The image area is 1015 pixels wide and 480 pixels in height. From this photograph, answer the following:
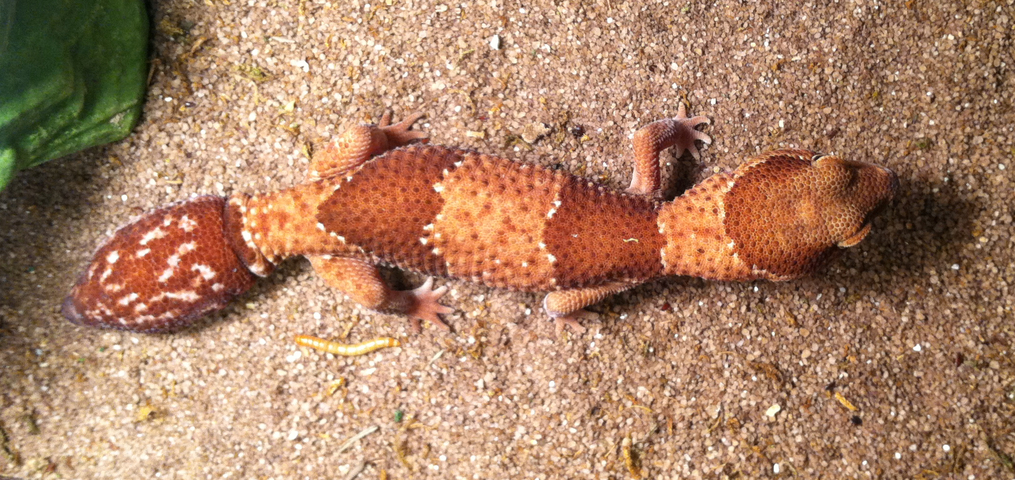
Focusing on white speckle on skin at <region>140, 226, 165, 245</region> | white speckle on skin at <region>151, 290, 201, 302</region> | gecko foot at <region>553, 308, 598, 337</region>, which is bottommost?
gecko foot at <region>553, 308, 598, 337</region>

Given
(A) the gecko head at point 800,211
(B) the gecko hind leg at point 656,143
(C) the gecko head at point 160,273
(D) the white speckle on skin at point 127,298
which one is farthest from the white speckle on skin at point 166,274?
(A) the gecko head at point 800,211

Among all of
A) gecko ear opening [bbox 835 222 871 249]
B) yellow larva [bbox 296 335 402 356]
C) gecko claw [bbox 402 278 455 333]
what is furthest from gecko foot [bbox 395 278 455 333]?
gecko ear opening [bbox 835 222 871 249]

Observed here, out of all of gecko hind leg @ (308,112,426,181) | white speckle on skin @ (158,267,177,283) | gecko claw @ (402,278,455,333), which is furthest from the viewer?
gecko claw @ (402,278,455,333)

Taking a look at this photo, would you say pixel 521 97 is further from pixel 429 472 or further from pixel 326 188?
pixel 429 472

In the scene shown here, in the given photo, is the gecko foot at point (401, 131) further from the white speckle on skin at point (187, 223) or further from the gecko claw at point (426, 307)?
the white speckle on skin at point (187, 223)

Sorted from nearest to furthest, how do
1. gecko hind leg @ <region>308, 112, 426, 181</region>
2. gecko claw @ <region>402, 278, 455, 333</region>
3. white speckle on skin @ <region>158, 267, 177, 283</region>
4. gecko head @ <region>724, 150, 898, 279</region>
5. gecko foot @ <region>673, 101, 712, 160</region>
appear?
gecko head @ <region>724, 150, 898, 279</region> → white speckle on skin @ <region>158, 267, 177, 283</region> → gecko hind leg @ <region>308, 112, 426, 181</region> → gecko foot @ <region>673, 101, 712, 160</region> → gecko claw @ <region>402, 278, 455, 333</region>

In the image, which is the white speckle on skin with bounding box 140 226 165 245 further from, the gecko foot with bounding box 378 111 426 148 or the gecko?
the gecko foot with bounding box 378 111 426 148

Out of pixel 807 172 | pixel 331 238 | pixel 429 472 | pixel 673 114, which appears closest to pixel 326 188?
pixel 331 238
